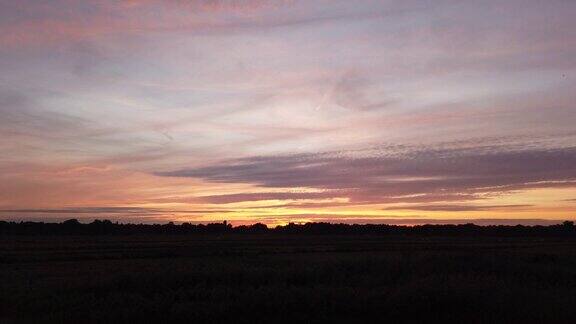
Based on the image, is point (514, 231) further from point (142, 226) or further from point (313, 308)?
point (313, 308)

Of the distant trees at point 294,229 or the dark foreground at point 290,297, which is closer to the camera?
the dark foreground at point 290,297

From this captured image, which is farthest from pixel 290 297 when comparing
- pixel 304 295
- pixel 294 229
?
pixel 294 229

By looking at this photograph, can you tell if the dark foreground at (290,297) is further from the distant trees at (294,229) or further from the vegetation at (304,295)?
the distant trees at (294,229)

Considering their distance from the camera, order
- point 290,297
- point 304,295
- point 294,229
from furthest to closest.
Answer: point 294,229
point 304,295
point 290,297

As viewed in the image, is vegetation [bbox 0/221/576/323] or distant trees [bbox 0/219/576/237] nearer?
vegetation [bbox 0/221/576/323]

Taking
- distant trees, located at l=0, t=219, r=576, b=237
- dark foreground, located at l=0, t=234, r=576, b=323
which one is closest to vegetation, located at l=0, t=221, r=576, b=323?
dark foreground, located at l=0, t=234, r=576, b=323

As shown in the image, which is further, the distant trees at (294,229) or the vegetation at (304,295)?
the distant trees at (294,229)

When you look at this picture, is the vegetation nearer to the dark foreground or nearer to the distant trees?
the dark foreground

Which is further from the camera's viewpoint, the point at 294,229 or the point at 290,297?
the point at 294,229

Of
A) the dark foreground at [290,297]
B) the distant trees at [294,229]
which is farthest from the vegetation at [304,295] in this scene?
the distant trees at [294,229]

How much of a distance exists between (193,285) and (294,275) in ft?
13.3

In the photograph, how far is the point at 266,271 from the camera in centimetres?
2341

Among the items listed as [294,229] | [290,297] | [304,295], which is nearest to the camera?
[290,297]

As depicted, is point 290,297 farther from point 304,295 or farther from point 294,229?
point 294,229
